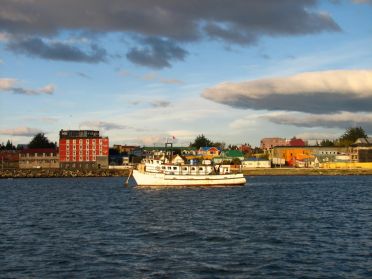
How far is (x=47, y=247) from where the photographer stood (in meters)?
33.8

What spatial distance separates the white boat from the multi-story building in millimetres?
91087

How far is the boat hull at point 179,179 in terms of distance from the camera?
102 metres

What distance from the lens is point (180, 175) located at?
102188 millimetres

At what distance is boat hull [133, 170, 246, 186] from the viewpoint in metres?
102

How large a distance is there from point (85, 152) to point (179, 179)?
99944mm

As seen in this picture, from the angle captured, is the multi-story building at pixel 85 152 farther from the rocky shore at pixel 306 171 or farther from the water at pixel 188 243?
the water at pixel 188 243

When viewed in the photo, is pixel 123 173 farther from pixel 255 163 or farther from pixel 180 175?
pixel 180 175

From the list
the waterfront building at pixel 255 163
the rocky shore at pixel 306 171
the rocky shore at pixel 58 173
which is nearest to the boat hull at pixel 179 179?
the rocky shore at pixel 306 171

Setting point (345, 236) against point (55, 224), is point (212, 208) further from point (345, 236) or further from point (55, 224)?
point (345, 236)

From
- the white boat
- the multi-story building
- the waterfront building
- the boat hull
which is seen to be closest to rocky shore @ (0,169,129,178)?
the multi-story building

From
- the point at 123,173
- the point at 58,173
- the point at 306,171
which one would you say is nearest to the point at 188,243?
the point at 123,173

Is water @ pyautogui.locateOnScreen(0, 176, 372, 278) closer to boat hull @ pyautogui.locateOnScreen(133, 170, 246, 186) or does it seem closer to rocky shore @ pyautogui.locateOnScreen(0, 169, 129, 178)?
boat hull @ pyautogui.locateOnScreen(133, 170, 246, 186)

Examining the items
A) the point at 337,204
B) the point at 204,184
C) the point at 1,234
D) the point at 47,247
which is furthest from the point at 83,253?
the point at 204,184

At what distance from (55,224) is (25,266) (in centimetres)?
1817
